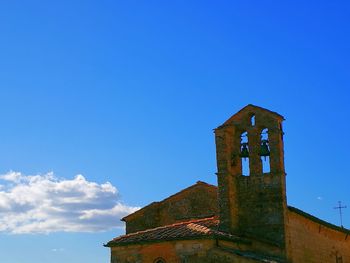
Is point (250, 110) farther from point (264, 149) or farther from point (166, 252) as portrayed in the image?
point (166, 252)

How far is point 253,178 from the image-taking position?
60.6ft

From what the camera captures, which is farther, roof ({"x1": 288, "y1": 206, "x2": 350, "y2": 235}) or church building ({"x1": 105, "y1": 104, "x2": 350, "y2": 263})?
roof ({"x1": 288, "y1": 206, "x2": 350, "y2": 235})

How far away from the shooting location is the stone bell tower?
17719mm

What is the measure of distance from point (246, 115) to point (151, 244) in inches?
212

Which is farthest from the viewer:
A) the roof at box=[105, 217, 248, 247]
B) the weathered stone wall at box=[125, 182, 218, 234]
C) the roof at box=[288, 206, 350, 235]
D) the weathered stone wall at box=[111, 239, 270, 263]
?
the weathered stone wall at box=[125, 182, 218, 234]

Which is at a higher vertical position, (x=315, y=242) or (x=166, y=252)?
(x=315, y=242)

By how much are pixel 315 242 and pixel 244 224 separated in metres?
3.48

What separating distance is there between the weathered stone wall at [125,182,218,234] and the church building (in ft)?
8.42

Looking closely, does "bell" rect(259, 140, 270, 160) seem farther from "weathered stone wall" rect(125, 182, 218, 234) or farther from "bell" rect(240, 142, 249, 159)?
"weathered stone wall" rect(125, 182, 218, 234)

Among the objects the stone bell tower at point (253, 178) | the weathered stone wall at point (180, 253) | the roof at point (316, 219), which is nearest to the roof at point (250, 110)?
the stone bell tower at point (253, 178)

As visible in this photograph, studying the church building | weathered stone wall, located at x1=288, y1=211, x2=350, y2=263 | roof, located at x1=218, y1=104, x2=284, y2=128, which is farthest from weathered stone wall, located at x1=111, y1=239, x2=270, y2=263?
roof, located at x1=218, y1=104, x2=284, y2=128

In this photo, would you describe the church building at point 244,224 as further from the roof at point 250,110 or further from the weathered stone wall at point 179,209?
the weathered stone wall at point 179,209

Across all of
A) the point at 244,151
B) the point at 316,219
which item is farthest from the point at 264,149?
the point at 316,219

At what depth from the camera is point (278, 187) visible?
1794 cm
